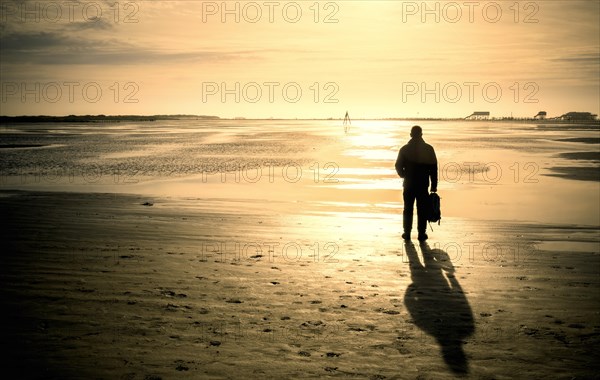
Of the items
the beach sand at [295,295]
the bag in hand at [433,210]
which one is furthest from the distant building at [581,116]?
the bag in hand at [433,210]

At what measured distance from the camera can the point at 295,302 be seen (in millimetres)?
6367

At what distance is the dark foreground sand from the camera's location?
4746 millimetres

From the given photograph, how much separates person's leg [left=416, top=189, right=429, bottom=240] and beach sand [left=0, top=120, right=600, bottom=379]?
0.44 metres

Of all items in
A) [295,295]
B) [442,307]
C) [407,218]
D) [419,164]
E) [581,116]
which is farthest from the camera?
[581,116]

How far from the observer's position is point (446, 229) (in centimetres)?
1127

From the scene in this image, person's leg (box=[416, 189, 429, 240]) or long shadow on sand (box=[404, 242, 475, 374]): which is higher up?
person's leg (box=[416, 189, 429, 240])

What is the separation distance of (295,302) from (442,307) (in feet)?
5.67

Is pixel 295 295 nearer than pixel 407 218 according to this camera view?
Yes

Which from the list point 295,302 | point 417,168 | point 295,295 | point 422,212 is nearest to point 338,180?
point 417,168

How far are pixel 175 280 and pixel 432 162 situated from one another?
5.83m

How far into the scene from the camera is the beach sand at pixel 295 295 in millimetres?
4770

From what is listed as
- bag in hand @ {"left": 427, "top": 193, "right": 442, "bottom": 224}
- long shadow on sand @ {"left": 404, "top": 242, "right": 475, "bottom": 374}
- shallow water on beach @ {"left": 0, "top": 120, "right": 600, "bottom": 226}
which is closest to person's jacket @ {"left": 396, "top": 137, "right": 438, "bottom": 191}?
bag in hand @ {"left": 427, "top": 193, "right": 442, "bottom": 224}

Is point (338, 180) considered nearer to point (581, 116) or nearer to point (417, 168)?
point (417, 168)

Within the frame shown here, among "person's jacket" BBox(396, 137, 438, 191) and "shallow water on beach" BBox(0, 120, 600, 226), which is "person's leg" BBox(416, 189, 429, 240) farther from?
"shallow water on beach" BBox(0, 120, 600, 226)
